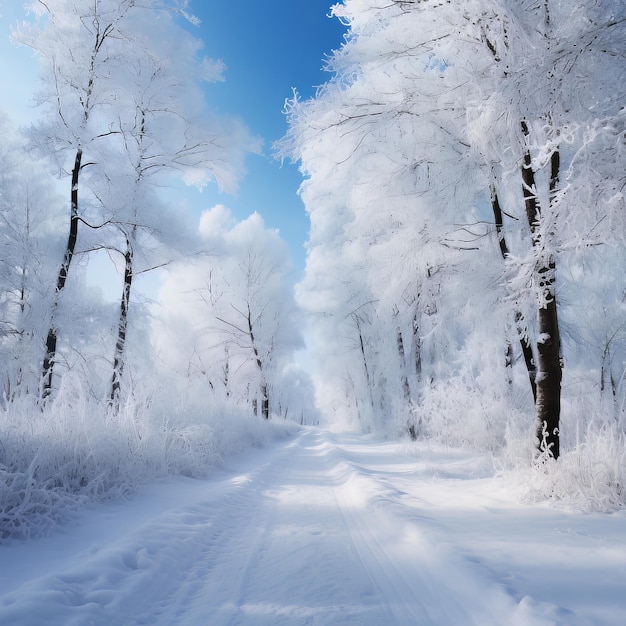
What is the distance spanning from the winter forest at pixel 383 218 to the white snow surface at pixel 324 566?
0.60m

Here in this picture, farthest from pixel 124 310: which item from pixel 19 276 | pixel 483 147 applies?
pixel 483 147

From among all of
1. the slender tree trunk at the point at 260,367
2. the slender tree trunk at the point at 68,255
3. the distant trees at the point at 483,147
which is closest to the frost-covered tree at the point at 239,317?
the slender tree trunk at the point at 260,367

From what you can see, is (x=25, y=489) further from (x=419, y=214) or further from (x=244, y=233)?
(x=244, y=233)

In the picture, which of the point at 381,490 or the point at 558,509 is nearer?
the point at 558,509

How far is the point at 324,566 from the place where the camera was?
94.0 inches

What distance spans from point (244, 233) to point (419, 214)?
15538 millimetres

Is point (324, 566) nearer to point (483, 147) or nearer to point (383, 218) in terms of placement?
point (483, 147)

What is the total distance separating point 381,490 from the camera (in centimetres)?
434

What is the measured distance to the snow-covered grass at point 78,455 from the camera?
2.82m

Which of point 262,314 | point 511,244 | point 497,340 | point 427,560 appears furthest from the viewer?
point 262,314

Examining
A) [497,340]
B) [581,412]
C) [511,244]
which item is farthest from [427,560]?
[497,340]

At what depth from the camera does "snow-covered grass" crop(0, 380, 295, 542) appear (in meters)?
2.82

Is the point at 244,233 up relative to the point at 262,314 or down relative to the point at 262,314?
up

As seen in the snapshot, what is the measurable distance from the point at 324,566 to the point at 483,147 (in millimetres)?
4163
